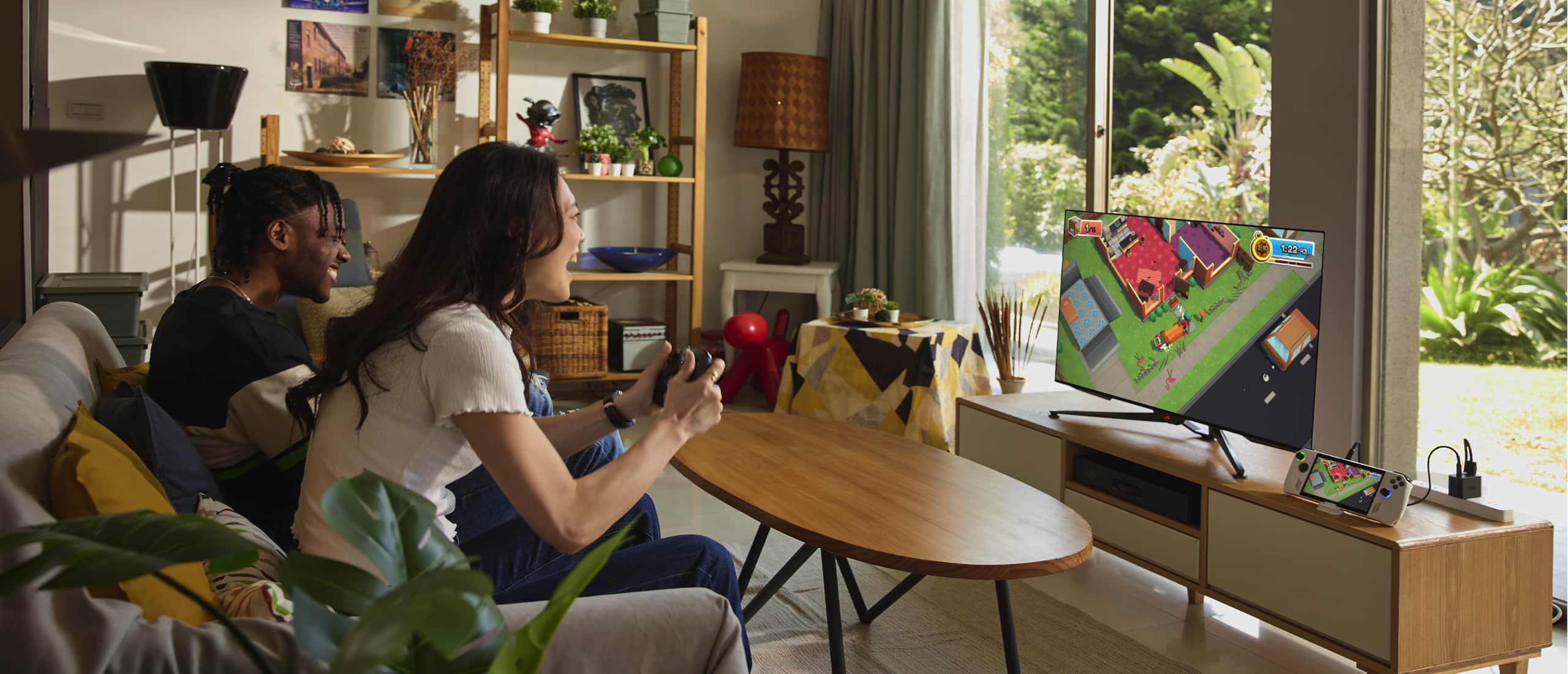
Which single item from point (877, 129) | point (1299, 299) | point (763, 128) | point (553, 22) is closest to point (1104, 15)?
point (877, 129)

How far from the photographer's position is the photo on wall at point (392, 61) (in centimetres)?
538

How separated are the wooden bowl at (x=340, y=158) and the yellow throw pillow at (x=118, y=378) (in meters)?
3.02

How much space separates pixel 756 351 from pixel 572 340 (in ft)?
2.70

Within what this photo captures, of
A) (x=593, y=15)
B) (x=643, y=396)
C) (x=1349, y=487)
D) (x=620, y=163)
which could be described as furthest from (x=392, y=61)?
(x=1349, y=487)

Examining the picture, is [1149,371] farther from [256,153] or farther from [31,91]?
[256,153]

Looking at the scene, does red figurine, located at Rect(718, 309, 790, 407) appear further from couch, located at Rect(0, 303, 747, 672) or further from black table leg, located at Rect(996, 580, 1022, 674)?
couch, located at Rect(0, 303, 747, 672)

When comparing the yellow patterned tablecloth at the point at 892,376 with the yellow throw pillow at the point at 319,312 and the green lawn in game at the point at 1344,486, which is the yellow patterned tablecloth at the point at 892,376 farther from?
the green lawn in game at the point at 1344,486

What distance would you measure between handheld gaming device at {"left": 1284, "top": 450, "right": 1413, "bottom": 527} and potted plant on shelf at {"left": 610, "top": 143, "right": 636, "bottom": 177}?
3.60 meters

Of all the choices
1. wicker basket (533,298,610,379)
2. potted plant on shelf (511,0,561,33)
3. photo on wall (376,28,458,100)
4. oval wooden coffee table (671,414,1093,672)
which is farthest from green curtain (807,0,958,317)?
oval wooden coffee table (671,414,1093,672)

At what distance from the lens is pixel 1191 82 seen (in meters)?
3.94

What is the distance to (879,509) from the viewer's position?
2.08m

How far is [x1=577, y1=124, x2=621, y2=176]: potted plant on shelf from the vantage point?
5.38 meters

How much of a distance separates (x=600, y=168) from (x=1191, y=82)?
2.59 meters

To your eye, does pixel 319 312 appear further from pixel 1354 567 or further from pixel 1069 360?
pixel 1354 567
